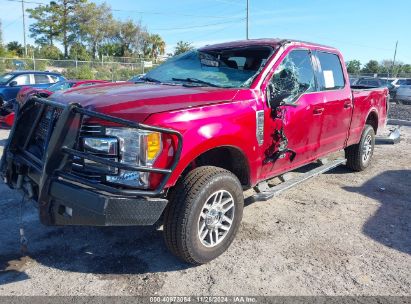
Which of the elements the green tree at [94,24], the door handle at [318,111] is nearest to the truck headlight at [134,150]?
the door handle at [318,111]

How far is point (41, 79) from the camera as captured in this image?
47.8 ft

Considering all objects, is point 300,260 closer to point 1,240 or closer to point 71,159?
point 71,159

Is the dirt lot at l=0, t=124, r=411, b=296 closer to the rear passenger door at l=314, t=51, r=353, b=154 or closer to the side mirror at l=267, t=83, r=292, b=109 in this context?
the rear passenger door at l=314, t=51, r=353, b=154

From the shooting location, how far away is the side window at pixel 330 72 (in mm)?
5023

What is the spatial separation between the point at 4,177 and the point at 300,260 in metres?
2.90

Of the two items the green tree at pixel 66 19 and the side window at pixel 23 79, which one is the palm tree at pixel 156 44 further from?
the side window at pixel 23 79

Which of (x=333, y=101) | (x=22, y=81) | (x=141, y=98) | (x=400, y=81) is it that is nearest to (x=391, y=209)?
(x=333, y=101)

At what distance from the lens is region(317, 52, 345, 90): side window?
5.02 metres

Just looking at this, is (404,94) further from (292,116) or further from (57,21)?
(57,21)

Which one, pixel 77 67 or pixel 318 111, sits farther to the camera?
pixel 77 67

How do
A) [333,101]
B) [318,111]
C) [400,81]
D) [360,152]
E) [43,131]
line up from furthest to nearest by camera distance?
1. [400,81]
2. [360,152]
3. [333,101]
4. [318,111]
5. [43,131]

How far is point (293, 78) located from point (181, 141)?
1.99 m

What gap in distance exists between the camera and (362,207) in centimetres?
494

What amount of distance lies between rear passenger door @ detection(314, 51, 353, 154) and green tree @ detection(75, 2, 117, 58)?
58306 mm
